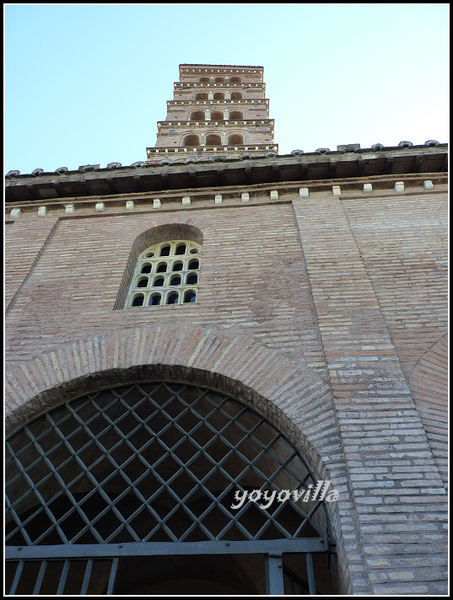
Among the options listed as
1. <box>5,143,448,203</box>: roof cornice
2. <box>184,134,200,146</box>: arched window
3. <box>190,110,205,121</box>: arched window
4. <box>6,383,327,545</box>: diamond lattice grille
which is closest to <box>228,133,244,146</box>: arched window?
<box>184,134,200,146</box>: arched window

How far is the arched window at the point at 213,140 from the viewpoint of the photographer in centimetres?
1434

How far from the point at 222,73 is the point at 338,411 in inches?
687

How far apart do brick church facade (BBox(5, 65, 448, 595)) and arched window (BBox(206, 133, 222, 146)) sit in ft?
26.9

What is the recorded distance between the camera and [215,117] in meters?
16.0

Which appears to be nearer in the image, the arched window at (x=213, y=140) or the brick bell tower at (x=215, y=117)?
the brick bell tower at (x=215, y=117)

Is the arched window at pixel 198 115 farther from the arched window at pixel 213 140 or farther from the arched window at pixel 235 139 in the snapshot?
the arched window at pixel 235 139

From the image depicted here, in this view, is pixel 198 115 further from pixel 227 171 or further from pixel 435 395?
pixel 435 395

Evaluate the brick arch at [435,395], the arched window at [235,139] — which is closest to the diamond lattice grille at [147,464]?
the brick arch at [435,395]

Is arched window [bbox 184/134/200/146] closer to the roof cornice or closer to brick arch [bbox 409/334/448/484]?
the roof cornice

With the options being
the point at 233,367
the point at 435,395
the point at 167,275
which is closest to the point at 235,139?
the point at 167,275

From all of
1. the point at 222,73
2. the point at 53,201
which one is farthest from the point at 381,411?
the point at 222,73

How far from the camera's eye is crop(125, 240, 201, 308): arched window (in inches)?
211

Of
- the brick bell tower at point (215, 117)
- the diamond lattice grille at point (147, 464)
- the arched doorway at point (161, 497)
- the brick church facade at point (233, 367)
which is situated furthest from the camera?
the brick bell tower at point (215, 117)

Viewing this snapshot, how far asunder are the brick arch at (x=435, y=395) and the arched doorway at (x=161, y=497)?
2.78 ft
